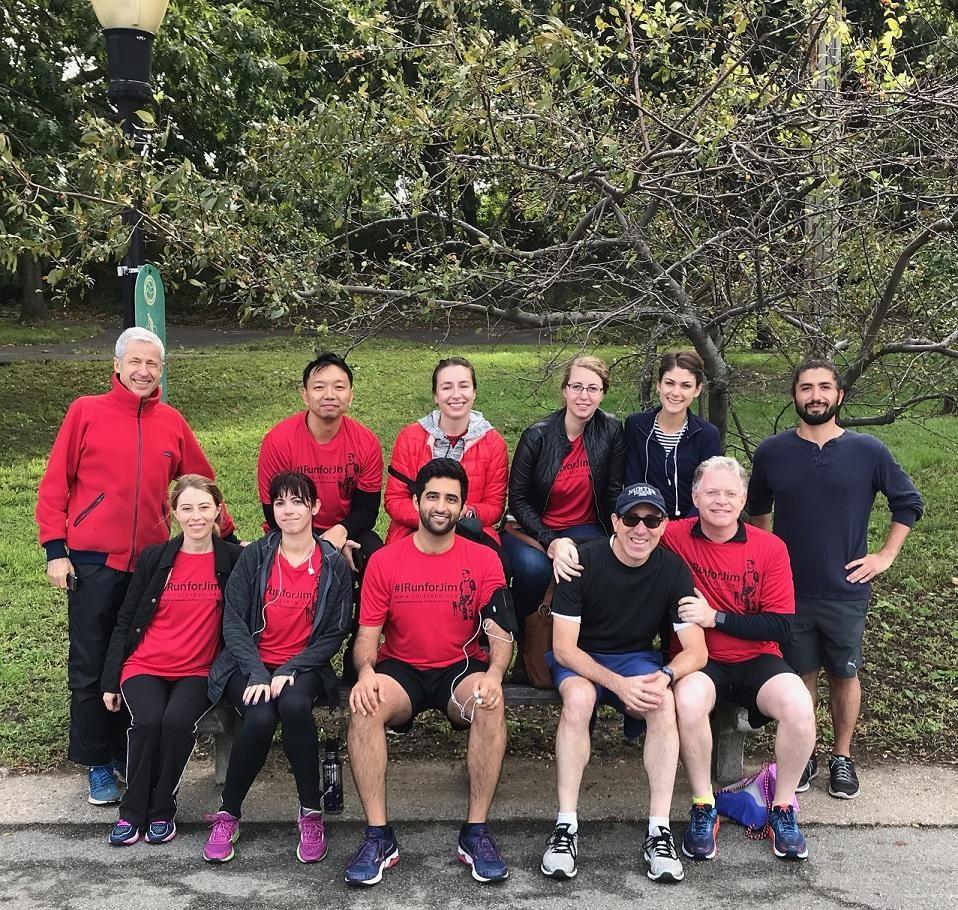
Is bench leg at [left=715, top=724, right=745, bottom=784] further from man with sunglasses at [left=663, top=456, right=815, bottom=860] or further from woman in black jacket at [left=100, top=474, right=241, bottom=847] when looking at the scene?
woman in black jacket at [left=100, top=474, right=241, bottom=847]

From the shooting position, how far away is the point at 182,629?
13.9 feet

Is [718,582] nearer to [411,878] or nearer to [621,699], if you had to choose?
[621,699]

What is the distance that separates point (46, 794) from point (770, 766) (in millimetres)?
3058

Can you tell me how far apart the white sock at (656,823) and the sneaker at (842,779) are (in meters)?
0.98

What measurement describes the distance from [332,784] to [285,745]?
348 mm

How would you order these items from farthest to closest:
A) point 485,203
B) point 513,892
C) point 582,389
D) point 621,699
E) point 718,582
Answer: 1. point 485,203
2. point 582,389
3. point 718,582
4. point 621,699
5. point 513,892

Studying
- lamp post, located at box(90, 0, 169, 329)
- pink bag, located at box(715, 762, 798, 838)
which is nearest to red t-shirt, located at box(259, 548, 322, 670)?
lamp post, located at box(90, 0, 169, 329)

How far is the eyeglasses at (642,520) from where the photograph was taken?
406cm

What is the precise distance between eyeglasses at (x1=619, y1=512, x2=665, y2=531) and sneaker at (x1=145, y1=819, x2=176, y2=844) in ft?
7.01

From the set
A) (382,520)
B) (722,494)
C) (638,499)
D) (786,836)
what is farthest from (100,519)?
(382,520)

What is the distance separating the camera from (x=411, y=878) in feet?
12.3

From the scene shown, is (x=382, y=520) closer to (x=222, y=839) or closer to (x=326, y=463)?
(x=326, y=463)

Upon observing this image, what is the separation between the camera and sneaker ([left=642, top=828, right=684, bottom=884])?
370 centimetres

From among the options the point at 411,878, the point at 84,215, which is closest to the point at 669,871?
the point at 411,878
